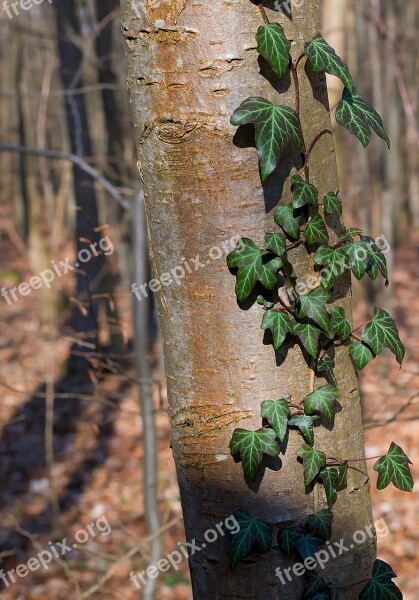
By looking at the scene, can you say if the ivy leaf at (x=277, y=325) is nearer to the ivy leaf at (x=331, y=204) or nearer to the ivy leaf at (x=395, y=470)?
the ivy leaf at (x=331, y=204)

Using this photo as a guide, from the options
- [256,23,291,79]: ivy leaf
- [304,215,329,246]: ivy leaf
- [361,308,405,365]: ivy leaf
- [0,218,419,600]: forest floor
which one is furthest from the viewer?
[0,218,419,600]: forest floor

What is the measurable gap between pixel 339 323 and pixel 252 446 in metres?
0.26

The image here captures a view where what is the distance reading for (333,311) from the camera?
1143 mm

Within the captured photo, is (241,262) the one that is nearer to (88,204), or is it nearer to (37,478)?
(37,478)

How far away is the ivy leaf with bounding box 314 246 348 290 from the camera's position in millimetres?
1101

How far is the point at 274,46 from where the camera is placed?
992mm

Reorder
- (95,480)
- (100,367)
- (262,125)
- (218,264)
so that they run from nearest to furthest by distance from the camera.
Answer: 1. (262,125)
2. (218,264)
3. (100,367)
4. (95,480)

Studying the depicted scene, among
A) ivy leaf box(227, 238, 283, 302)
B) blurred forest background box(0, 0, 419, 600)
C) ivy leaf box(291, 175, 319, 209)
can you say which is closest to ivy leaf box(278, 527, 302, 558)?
ivy leaf box(227, 238, 283, 302)

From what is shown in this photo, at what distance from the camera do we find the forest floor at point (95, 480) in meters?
4.82

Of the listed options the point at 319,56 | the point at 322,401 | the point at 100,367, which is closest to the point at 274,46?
the point at 319,56

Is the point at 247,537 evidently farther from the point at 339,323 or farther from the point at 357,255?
the point at 357,255

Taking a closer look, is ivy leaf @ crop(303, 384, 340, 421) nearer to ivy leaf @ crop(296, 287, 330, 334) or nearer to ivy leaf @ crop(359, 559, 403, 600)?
ivy leaf @ crop(296, 287, 330, 334)

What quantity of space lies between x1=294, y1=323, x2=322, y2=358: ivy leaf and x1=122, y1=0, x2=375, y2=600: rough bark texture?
0.02m

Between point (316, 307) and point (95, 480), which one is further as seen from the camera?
point (95, 480)
